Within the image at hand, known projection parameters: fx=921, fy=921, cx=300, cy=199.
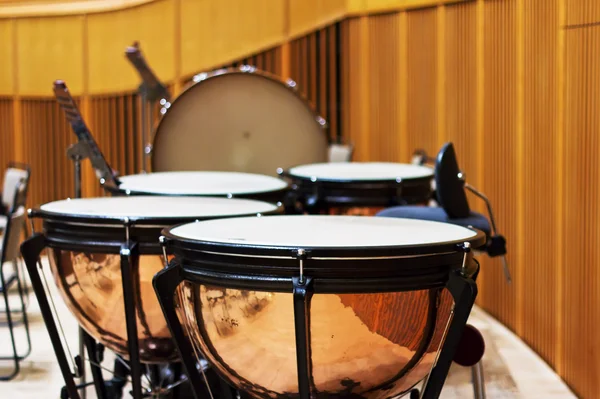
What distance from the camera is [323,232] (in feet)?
6.05

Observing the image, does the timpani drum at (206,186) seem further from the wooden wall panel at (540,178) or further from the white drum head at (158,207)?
the wooden wall panel at (540,178)

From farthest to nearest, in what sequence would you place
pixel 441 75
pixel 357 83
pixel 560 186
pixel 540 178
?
pixel 357 83, pixel 441 75, pixel 540 178, pixel 560 186

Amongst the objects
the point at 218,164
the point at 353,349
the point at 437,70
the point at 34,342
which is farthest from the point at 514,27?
the point at 353,349

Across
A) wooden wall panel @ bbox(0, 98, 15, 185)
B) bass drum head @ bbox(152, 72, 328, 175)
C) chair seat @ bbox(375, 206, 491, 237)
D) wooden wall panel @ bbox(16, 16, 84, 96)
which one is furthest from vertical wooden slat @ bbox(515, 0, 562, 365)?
wooden wall panel @ bbox(0, 98, 15, 185)

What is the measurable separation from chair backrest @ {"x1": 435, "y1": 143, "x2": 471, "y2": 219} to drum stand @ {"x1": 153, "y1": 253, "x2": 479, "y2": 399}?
1221 millimetres

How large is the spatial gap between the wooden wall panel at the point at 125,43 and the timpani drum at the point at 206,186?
13.0ft

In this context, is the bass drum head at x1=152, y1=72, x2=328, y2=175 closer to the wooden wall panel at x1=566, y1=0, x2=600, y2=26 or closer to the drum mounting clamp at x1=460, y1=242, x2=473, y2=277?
the wooden wall panel at x1=566, y1=0, x2=600, y2=26

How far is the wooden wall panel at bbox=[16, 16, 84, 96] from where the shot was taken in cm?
766

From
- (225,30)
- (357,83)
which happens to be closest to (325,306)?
(357,83)

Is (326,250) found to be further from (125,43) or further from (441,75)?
Result: (125,43)

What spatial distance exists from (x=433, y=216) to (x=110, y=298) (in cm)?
127

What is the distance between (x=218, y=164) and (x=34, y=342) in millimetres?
1330

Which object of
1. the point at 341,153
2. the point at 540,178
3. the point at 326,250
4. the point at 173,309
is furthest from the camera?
the point at 341,153

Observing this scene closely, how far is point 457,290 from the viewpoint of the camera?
1.63 metres
